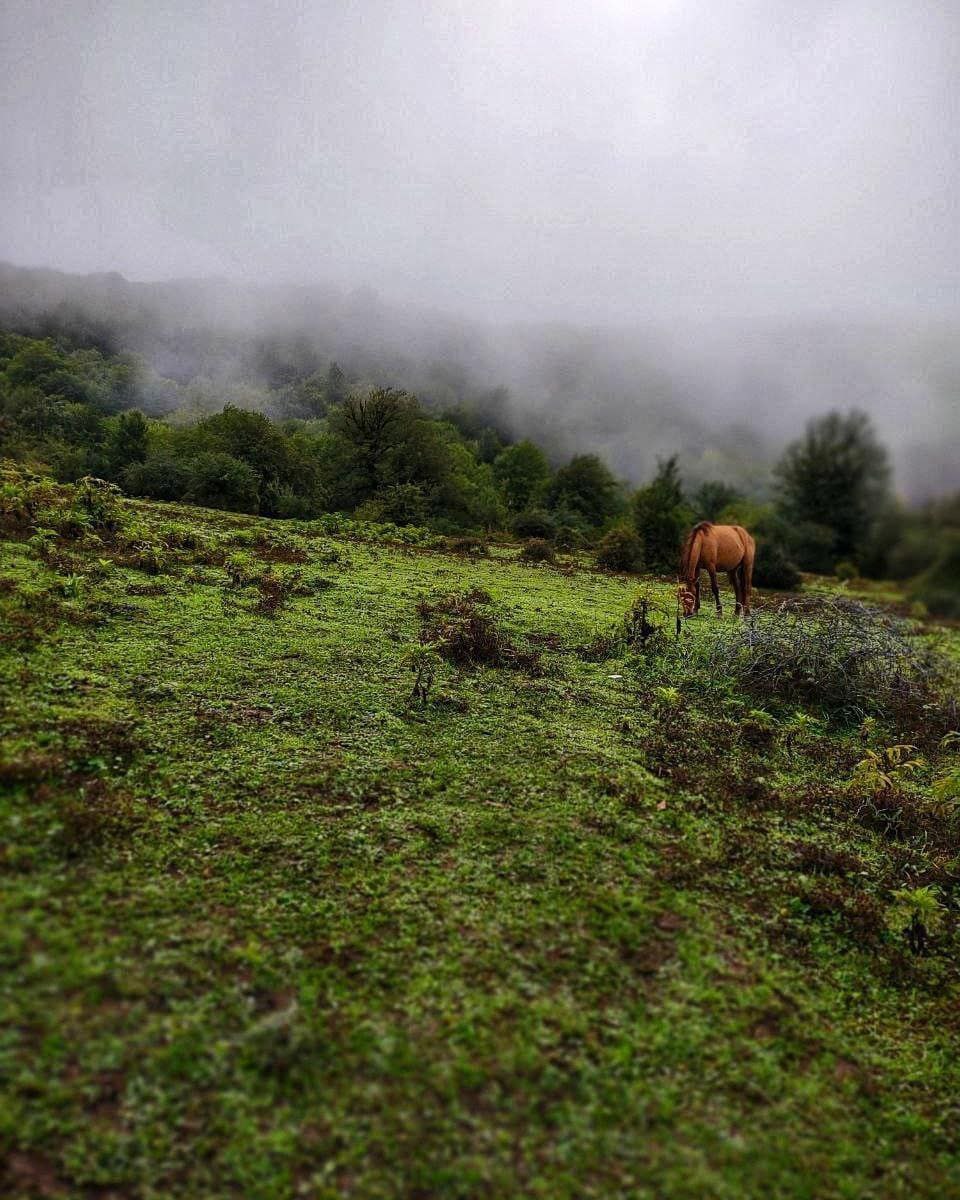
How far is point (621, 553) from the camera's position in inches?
968

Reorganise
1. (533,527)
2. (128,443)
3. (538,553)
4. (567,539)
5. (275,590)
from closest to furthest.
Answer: (275,590) → (538,553) → (128,443) → (567,539) → (533,527)

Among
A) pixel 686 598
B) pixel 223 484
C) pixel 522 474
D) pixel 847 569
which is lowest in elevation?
pixel 686 598

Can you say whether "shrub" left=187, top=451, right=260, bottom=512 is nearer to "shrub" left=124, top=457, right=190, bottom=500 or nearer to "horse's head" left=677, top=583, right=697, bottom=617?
"shrub" left=124, top=457, right=190, bottom=500

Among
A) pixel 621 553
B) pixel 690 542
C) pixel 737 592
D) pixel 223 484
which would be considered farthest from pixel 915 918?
pixel 223 484

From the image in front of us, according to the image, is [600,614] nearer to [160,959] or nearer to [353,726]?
→ [353,726]

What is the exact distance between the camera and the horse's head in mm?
11914

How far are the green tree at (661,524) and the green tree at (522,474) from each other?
14589mm

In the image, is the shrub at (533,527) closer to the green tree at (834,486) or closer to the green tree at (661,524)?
the green tree at (661,524)

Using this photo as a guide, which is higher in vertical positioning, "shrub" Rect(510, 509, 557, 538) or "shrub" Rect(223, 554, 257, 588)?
"shrub" Rect(510, 509, 557, 538)

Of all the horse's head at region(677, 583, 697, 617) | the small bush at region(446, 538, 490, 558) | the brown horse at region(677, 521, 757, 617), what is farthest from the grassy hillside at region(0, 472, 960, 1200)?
the small bush at region(446, 538, 490, 558)

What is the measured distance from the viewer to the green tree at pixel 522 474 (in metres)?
41.6

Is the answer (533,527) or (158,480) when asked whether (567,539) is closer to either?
(533,527)

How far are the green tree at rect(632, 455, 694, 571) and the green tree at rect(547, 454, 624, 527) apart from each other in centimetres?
1191

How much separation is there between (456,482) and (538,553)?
38.2 feet
